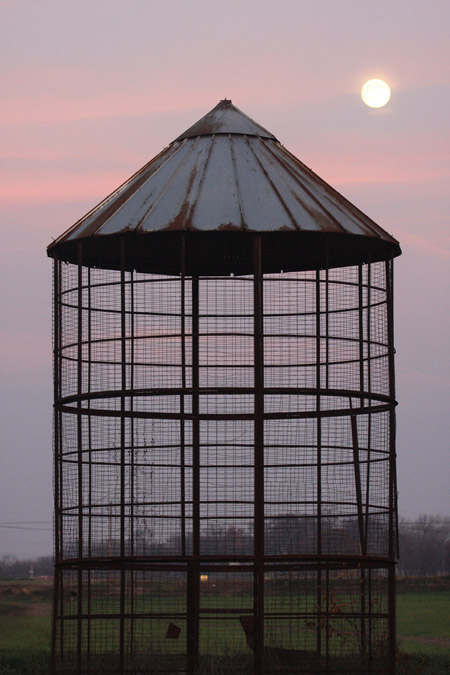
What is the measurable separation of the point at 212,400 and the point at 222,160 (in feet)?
23.0

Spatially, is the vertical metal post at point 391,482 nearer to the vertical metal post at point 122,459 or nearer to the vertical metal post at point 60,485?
the vertical metal post at point 122,459

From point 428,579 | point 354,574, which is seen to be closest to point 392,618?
point 354,574

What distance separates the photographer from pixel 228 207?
28.7 meters

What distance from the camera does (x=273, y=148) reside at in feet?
104

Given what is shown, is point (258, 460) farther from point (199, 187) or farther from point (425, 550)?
point (425, 550)

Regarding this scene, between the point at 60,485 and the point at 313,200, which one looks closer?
the point at 60,485

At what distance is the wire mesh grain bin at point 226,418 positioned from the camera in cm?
2803

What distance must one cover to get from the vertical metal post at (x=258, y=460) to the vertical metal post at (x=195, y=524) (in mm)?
1433

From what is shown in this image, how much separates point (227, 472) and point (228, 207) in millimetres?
8750

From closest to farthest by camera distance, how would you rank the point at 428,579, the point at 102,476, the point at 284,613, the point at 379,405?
1. the point at 284,613
2. the point at 379,405
3. the point at 102,476
4. the point at 428,579

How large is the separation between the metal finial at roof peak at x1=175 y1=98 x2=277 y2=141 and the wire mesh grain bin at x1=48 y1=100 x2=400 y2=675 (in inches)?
2.3

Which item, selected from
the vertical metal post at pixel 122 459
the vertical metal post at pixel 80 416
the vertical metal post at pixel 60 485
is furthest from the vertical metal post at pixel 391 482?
the vertical metal post at pixel 60 485

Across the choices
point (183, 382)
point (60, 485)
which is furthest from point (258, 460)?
point (60, 485)

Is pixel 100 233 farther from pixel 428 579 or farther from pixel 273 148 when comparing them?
pixel 428 579
